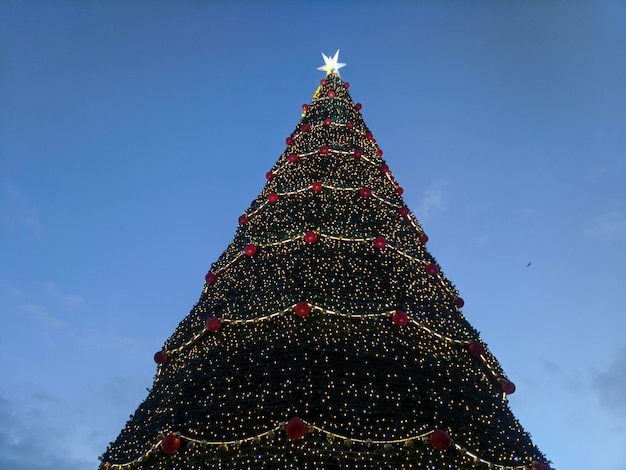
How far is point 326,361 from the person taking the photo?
502 cm

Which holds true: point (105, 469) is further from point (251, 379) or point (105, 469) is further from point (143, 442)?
point (251, 379)

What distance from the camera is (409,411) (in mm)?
4746

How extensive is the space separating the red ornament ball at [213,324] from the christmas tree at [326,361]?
2cm

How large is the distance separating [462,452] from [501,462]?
528 mm

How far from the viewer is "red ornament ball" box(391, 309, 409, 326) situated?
541 cm

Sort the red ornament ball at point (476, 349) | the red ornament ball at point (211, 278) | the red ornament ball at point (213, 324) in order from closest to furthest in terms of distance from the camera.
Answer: the red ornament ball at point (213, 324) → the red ornament ball at point (476, 349) → the red ornament ball at point (211, 278)

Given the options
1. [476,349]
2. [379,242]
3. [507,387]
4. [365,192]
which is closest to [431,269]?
[379,242]

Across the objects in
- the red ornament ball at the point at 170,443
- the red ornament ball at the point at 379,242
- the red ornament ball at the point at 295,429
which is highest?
the red ornament ball at the point at 379,242

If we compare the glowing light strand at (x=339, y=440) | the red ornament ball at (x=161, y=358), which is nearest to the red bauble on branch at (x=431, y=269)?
the glowing light strand at (x=339, y=440)

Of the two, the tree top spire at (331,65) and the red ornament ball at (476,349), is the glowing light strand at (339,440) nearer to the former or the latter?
the red ornament ball at (476,349)

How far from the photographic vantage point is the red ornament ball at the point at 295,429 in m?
4.21

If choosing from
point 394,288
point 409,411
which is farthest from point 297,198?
point 409,411

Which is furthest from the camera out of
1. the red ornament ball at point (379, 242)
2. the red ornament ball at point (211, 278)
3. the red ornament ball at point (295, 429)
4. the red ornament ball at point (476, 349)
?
the red ornament ball at point (211, 278)

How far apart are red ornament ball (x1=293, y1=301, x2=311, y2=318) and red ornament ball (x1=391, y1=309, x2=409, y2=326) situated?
103cm
